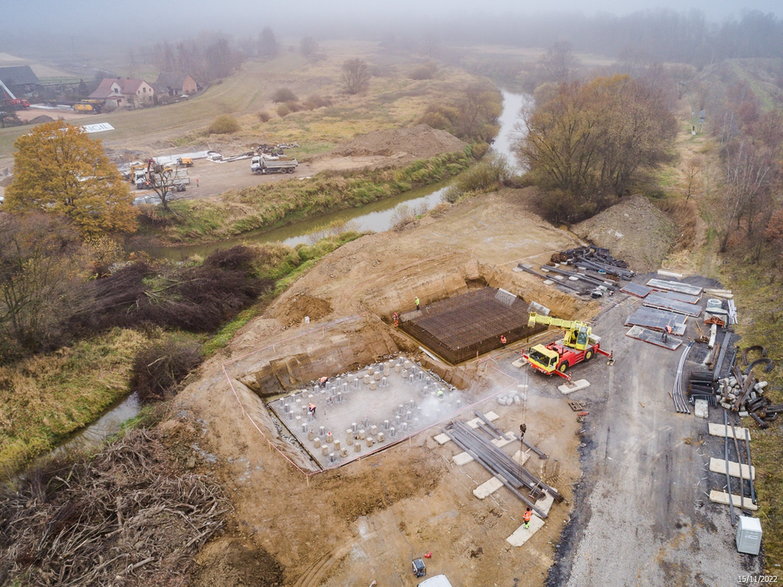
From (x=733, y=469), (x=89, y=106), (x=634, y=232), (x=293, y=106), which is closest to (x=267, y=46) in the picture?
(x=293, y=106)

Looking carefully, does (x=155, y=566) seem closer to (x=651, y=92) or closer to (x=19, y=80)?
(x=651, y=92)

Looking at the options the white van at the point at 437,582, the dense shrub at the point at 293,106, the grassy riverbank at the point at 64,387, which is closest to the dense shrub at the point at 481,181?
the grassy riverbank at the point at 64,387

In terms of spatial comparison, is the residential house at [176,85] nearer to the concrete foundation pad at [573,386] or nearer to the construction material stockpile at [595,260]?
the construction material stockpile at [595,260]

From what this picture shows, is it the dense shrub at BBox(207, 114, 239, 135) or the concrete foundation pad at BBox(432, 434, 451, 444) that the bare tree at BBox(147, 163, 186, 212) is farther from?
the concrete foundation pad at BBox(432, 434, 451, 444)

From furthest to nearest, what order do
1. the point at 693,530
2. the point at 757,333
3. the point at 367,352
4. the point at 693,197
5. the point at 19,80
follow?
the point at 19,80 < the point at 693,197 < the point at 367,352 < the point at 757,333 < the point at 693,530

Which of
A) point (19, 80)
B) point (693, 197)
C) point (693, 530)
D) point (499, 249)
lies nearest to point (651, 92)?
point (693, 197)

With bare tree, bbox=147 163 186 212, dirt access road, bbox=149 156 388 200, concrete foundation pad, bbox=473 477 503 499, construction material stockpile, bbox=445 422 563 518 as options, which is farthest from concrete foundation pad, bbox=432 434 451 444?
dirt access road, bbox=149 156 388 200
